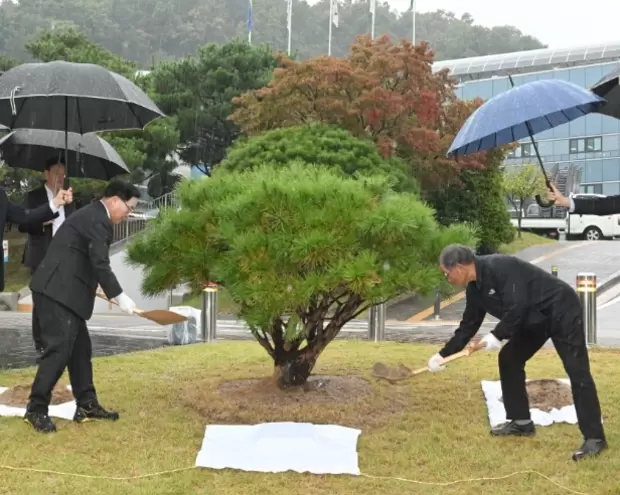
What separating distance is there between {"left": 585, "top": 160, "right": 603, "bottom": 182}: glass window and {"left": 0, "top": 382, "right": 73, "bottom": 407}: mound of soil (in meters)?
39.3

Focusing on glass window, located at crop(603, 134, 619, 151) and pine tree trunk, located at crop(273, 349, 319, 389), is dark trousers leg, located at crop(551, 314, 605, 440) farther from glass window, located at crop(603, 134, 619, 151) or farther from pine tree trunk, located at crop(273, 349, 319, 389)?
glass window, located at crop(603, 134, 619, 151)

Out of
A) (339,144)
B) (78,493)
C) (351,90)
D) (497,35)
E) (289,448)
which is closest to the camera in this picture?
(78,493)

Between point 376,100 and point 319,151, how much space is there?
217cm

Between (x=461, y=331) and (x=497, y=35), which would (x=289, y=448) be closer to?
(x=461, y=331)

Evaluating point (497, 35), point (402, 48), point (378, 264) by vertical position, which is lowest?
point (378, 264)

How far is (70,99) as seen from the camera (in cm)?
692

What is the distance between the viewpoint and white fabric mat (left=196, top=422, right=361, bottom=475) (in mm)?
4281

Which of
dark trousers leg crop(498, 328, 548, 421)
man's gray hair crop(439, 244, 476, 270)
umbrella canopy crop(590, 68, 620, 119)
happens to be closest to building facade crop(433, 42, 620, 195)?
umbrella canopy crop(590, 68, 620, 119)

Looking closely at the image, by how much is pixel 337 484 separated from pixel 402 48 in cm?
1608

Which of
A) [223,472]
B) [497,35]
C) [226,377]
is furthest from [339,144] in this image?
[497,35]

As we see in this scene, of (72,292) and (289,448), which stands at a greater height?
(72,292)

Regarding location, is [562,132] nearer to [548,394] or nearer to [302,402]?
[548,394]

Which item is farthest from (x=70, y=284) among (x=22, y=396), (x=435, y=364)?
(x=435, y=364)

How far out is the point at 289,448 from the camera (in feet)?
14.8
